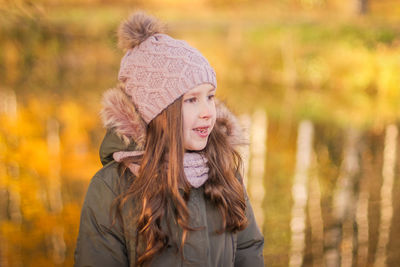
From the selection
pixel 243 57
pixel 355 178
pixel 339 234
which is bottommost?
pixel 339 234

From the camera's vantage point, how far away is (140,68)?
1.70 metres

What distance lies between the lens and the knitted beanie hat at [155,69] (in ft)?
5.47

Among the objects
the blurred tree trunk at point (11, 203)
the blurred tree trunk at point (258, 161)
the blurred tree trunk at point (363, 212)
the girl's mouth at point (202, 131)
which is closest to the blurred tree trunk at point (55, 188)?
the blurred tree trunk at point (11, 203)

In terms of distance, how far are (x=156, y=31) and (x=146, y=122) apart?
0.33 meters

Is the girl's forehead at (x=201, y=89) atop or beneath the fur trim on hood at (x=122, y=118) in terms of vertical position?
atop

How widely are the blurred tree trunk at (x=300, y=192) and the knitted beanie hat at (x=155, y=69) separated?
2.66 metres

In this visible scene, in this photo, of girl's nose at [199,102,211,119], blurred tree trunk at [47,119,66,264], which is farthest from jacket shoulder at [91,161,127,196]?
blurred tree trunk at [47,119,66,264]

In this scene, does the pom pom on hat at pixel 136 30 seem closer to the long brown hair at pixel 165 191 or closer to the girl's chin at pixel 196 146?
the long brown hair at pixel 165 191

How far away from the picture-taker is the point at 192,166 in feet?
5.72

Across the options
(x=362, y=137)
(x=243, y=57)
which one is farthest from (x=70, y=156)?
(x=243, y=57)

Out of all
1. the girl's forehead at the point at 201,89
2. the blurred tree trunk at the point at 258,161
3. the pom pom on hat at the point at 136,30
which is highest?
the pom pom on hat at the point at 136,30

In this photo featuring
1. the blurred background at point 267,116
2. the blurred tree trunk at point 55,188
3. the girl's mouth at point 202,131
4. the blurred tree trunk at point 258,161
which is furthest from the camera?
the blurred tree trunk at point 258,161

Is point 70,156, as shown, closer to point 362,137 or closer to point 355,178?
point 355,178

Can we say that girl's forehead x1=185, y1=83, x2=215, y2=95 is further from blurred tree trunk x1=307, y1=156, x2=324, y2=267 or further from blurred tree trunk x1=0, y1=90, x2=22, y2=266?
blurred tree trunk x1=0, y1=90, x2=22, y2=266
